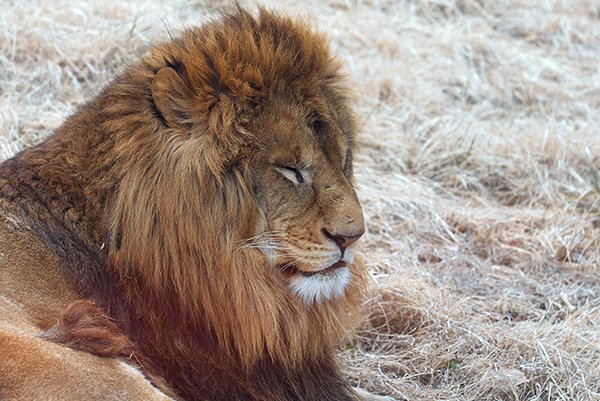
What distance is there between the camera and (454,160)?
657 cm

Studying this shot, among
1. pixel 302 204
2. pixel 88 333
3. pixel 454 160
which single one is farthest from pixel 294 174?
pixel 454 160

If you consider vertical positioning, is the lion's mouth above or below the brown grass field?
above

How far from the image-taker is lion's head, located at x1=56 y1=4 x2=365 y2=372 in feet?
10.3

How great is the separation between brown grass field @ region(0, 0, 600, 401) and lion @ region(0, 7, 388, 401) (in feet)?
1.90

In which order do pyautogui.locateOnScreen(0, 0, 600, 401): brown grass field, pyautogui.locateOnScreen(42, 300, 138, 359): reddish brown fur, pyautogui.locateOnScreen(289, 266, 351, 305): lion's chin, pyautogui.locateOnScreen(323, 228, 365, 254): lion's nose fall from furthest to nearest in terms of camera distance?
pyautogui.locateOnScreen(0, 0, 600, 401): brown grass field, pyautogui.locateOnScreen(289, 266, 351, 305): lion's chin, pyautogui.locateOnScreen(323, 228, 365, 254): lion's nose, pyautogui.locateOnScreen(42, 300, 138, 359): reddish brown fur

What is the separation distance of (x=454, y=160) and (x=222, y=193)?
369cm

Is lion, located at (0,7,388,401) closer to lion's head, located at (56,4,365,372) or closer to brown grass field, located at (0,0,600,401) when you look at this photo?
lion's head, located at (56,4,365,372)

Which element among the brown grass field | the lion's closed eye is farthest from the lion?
the brown grass field

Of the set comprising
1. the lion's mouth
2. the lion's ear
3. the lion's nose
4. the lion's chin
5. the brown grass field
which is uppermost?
the lion's ear

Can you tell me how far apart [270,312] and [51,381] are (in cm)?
89

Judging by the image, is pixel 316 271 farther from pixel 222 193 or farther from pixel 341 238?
pixel 222 193

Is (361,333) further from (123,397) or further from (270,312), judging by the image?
(123,397)

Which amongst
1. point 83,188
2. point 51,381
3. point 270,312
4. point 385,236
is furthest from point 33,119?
point 51,381

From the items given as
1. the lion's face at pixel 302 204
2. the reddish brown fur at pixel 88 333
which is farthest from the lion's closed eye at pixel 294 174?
the reddish brown fur at pixel 88 333
